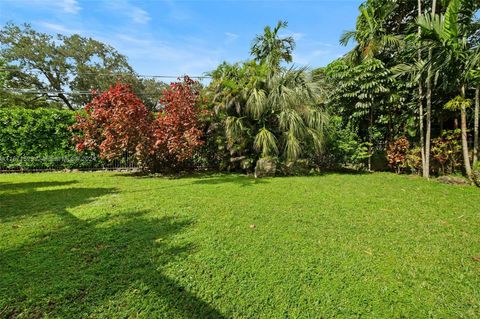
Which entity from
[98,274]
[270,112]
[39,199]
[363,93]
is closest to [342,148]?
[363,93]

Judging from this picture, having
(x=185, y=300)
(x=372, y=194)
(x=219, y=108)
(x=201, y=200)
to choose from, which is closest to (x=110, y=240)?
(x=185, y=300)

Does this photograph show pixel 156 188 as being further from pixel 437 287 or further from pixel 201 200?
pixel 437 287

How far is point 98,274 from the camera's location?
2.00 m

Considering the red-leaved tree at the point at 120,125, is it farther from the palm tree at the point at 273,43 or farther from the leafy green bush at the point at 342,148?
the palm tree at the point at 273,43

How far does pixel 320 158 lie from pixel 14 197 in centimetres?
815

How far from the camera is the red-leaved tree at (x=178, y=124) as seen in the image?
6.58 m

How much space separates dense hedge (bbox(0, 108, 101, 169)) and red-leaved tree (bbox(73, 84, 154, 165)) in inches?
65.2

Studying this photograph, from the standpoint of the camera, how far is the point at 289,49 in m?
13.9

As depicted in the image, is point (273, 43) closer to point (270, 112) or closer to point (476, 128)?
point (270, 112)

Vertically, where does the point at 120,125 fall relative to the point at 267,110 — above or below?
below

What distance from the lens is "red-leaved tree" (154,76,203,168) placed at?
21.6ft

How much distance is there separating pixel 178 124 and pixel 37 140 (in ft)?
17.1

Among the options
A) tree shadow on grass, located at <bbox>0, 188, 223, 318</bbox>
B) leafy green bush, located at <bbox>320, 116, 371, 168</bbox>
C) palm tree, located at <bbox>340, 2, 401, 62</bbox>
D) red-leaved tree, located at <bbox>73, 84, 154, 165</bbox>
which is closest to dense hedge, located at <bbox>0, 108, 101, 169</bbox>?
red-leaved tree, located at <bbox>73, 84, 154, 165</bbox>

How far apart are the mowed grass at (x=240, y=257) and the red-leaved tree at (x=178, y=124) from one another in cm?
255
